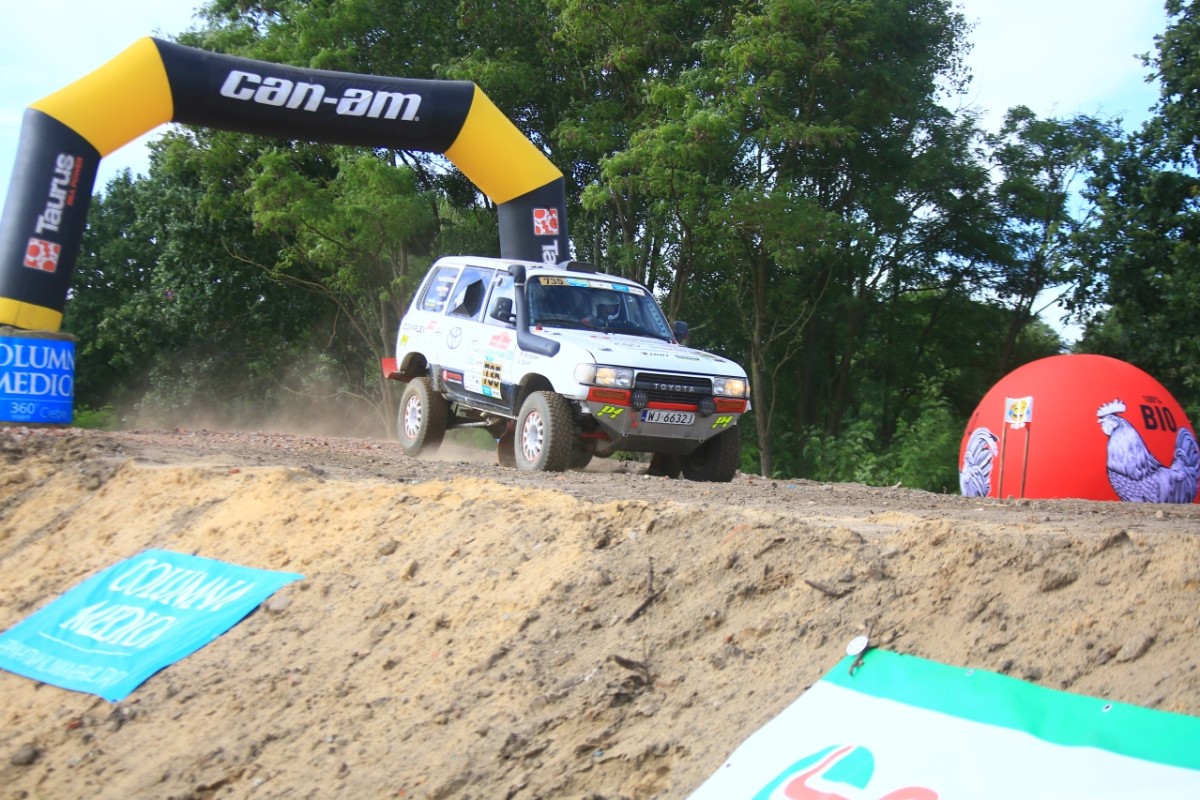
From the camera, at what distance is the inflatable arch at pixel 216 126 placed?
492 inches

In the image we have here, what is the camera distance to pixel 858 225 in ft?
58.2

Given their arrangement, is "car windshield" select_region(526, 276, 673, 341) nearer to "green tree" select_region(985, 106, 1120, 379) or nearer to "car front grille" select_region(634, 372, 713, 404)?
"car front grille" select_region(634, 372, 713, 404)

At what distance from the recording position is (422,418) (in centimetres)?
1189

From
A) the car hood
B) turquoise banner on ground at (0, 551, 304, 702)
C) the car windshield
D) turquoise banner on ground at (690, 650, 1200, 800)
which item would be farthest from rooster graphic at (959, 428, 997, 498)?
turquoise banner on ground at (690, 650, 1200, 800)

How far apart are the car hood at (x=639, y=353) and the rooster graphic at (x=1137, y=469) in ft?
13.4

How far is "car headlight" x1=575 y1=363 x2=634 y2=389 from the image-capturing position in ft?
31.5

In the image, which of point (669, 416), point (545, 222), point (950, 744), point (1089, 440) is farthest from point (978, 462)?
point (950, 744)

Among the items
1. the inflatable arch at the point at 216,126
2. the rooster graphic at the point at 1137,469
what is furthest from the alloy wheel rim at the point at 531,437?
the rooster graphic at the point at 1137,469

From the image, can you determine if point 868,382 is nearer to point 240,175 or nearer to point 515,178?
point 515,178

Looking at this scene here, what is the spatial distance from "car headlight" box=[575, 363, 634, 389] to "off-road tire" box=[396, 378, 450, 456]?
2601mm

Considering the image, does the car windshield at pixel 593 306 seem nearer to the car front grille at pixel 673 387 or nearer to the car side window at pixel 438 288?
the car front grille at pixel 673 387

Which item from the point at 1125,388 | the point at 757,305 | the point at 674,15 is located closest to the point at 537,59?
the point at 674,15

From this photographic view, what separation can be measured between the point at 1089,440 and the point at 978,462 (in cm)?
129

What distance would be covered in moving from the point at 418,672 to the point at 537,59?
1787 centimetres
